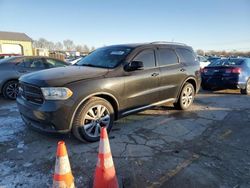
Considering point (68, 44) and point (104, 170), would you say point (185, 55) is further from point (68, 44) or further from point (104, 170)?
point (68, 44)

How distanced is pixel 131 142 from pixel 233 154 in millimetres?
1704

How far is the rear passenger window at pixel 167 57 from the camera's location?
5574 millimetres

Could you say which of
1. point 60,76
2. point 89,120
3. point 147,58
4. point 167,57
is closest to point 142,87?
point 147,58

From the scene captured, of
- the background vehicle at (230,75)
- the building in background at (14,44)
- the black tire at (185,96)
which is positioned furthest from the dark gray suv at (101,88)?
the building in background at (14,44)

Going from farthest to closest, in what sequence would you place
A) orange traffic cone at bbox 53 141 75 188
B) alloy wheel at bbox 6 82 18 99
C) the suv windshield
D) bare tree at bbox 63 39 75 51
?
1. bare tree at bbox 63 39 75 51
2. alloy wheel at bbox 6 82 18 99
3. the suv windshield
4. orange traffic cone at bbox 53 141 75 188

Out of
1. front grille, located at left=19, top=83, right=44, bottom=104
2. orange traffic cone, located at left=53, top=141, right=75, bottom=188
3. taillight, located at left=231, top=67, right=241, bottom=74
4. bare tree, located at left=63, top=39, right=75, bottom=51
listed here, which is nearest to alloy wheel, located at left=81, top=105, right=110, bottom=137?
front grille, located at left=19, top=83, right=44, bottom=104

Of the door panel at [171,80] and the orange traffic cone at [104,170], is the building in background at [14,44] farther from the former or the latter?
the orange traffic cone at [104,170]

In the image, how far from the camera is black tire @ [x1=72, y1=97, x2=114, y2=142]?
3.98 meters

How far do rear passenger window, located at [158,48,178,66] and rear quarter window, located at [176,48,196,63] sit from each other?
0.26 metres

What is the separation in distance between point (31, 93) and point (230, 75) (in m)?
7.26

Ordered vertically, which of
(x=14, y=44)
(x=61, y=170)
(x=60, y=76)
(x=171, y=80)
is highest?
(x=14, y=44)

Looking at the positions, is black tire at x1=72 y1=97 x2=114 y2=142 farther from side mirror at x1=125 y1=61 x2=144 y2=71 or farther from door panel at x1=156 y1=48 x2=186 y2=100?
door panel at x1=156 y1=48 x2=186 y2=100

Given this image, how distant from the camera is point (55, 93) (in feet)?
12.4

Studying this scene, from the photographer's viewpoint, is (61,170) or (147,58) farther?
(147,58)
